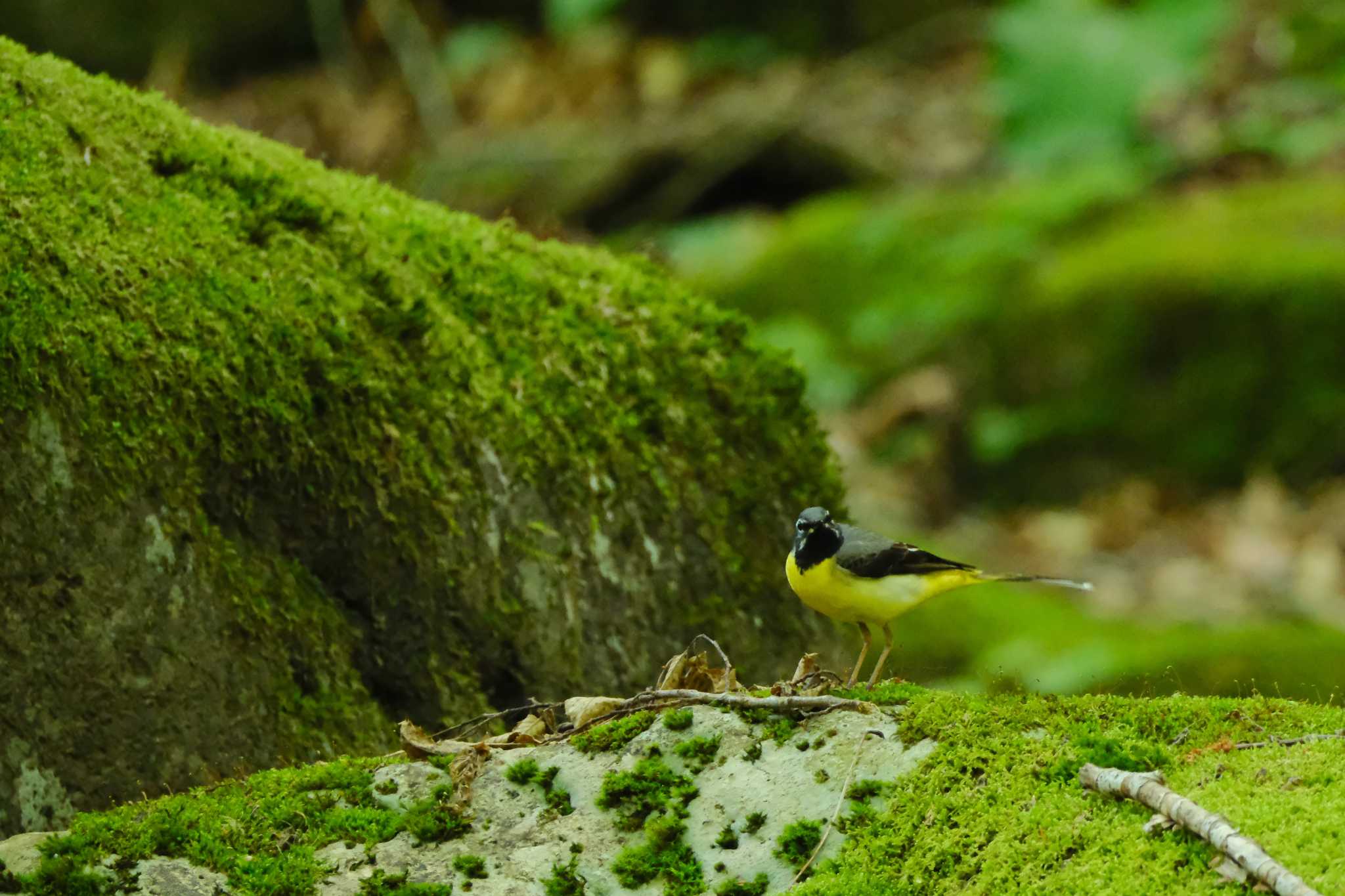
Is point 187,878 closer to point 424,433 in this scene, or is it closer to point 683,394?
point 424,433

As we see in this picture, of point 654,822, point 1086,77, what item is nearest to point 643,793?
point 654,822

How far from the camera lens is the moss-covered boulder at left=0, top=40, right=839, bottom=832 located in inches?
133

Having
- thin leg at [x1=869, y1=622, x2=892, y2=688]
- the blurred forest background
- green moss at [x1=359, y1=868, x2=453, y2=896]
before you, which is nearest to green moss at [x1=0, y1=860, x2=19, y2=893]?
green moss at [x1=359, y1=868, x2=453, y2=896]

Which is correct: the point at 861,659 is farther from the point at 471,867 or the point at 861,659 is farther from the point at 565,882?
the point at 471,867

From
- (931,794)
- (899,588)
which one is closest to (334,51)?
(899,588)

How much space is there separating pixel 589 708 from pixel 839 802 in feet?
2.52

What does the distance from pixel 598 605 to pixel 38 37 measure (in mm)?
14684

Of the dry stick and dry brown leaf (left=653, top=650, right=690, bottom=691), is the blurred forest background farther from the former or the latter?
the dry stick

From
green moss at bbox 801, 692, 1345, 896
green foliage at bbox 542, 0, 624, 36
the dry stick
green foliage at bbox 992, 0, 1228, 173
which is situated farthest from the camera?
green foliage at bbox 542, 0, 624, 36

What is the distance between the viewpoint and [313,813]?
3000 millimetres

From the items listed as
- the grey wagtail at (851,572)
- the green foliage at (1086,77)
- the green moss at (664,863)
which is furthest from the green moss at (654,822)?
the green foliage at (1086,77)

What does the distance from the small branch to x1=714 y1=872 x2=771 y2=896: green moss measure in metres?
0.96

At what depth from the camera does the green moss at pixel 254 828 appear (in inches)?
110

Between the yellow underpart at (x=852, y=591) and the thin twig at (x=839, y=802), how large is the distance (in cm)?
80
